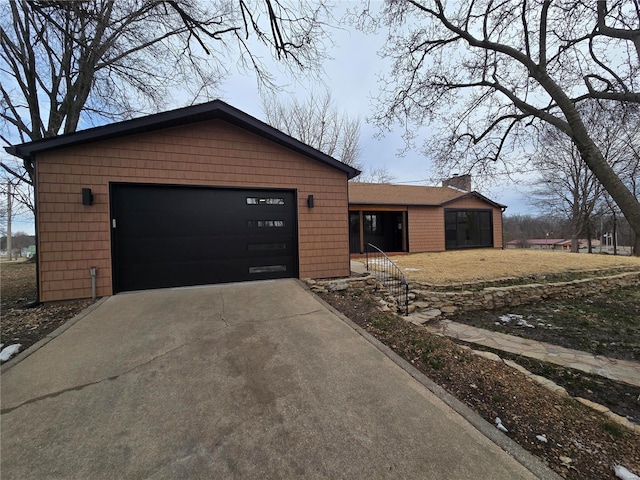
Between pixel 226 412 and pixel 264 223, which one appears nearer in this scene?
pixel 226 412

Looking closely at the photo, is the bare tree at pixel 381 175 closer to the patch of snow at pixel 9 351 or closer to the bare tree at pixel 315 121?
the bare tree at pixel 315 121

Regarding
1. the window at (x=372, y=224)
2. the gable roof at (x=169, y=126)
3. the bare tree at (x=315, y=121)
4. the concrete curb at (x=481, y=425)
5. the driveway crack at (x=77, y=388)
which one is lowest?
the concrete curb at (x=481, y=425)

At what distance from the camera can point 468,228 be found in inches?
599

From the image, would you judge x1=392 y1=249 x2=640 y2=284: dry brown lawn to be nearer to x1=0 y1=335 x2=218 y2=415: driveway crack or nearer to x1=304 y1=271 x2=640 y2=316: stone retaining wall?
x1=304 y1=271 x2=640 y2=316: stone retaining wall

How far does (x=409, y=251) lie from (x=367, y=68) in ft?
27.5

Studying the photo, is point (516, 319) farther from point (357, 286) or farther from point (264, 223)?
point (264, 223)

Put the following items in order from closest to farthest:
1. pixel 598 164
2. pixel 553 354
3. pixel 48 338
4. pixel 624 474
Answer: pixel 624 474 < pixel 48 338 < pixel 553 354 < pixel 598 164

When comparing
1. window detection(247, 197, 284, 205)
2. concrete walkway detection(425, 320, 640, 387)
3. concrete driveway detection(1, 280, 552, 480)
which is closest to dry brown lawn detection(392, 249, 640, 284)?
concrete walkway detection(425, 320, 640, 387)

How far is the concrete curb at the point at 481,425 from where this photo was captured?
5.47ft

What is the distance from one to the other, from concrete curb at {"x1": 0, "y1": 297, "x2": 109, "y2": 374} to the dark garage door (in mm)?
745

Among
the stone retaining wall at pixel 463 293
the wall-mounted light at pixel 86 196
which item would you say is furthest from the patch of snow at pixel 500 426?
the wall-mounted light at pixel 86 196

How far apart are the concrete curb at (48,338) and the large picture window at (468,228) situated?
48.3 feet

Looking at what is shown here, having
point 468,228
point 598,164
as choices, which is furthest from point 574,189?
point 598,164

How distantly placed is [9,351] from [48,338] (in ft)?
1.13
